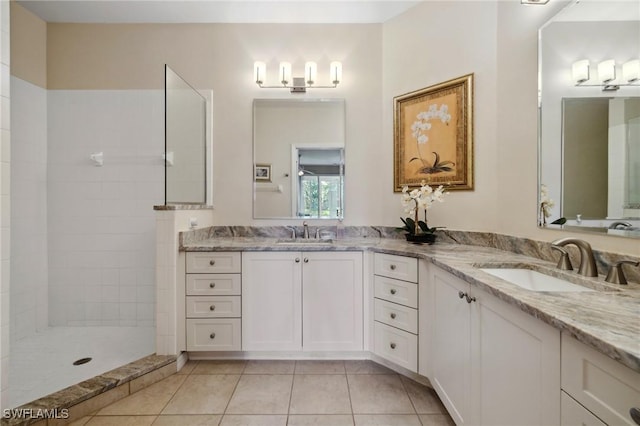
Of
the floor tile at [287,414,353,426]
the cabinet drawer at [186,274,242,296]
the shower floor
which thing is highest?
the cabinet drawer at [186,274,242,296]

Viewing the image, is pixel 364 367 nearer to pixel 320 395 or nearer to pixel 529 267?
pixel 320 395

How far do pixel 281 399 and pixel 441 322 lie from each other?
3.45ft

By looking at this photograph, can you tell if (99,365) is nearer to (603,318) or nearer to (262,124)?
(262,124)

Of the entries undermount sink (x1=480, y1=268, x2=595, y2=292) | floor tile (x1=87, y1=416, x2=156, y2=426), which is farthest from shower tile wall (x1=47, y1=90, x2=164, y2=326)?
undermount sink (x1=480, y1=268, x2=595, y2=292)

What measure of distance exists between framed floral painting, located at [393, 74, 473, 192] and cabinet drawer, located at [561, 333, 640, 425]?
1.54m

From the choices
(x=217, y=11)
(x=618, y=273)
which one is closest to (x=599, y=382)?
(x=618, y=273)

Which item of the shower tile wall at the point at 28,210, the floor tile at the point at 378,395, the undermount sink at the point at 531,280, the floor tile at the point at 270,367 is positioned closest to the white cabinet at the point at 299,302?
the floor tile at the point at 270,367

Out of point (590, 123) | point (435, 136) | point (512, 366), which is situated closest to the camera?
point (512, 366)

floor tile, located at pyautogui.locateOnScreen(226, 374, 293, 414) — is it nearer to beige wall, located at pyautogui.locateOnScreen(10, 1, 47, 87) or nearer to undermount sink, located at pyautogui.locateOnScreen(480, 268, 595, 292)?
undermount sink, located at pyautogui.locateOnScreen(480, 268, 595, 292)

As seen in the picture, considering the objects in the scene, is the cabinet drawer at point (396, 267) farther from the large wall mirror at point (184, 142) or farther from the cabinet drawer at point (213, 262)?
the large wall mirror at point (184, 142)

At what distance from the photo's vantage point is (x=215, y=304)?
1965 mm

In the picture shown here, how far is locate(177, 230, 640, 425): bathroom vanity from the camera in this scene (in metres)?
0.68

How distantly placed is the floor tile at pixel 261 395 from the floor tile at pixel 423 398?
756mm

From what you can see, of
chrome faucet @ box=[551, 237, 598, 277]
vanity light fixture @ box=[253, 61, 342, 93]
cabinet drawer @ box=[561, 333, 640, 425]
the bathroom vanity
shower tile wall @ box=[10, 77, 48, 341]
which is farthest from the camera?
vanity light fixture @ box=[253, 61, 342, 93]
